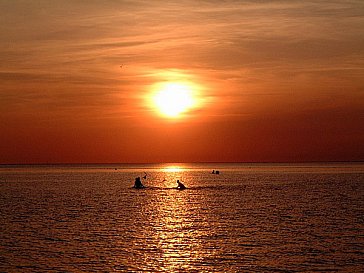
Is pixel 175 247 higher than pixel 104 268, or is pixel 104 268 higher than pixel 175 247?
pixel 175 247

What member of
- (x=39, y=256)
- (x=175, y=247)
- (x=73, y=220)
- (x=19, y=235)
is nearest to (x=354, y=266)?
(x=175, y=247)

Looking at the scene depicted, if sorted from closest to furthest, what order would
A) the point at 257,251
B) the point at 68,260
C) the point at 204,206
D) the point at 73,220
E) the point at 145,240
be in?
1. the point at 68,260
2. the point at 257,251
3. the point at 145,240
4. the point at 73,220
5. the point at 204,206

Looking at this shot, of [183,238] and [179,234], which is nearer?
[183,238]

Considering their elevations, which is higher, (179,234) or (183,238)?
→ (179,234)

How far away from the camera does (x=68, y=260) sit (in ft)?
119

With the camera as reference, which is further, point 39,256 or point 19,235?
point 19,235

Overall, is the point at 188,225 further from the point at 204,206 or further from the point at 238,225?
the point at 204,206

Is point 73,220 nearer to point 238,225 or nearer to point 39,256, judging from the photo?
point 238,225

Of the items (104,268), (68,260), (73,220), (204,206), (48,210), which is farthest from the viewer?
(204,206)

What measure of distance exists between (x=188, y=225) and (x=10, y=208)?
27.4 meters

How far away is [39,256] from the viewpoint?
37.4 m

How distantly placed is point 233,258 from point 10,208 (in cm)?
4232

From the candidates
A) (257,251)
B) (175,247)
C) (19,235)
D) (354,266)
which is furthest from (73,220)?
(354,266)

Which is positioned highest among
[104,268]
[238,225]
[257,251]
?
[238,225]
